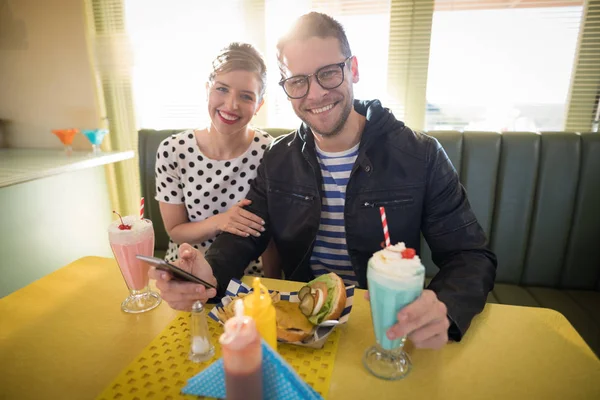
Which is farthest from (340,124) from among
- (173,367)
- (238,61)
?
(173,367)

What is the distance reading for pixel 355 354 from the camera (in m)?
0.88

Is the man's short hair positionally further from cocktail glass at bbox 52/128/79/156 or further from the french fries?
cocktail glass at bbox 52/128/79/156

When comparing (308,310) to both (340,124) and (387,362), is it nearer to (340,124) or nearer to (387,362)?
(387,362)

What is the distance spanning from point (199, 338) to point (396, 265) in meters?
0.49

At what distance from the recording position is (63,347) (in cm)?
92

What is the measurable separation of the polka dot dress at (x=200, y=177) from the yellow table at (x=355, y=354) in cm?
68

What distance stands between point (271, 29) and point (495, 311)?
7.57 ft

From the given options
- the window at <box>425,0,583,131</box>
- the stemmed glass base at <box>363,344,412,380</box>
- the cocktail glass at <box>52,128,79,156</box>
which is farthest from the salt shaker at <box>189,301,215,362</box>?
the cocktail glass at <box>52,128,79,156</box>

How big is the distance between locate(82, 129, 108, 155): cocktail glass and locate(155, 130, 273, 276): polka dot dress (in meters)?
1.24

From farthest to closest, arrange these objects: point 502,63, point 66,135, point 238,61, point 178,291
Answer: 1. point 66,135
2. point 502,63
3. point 238,61
4. point 178,291

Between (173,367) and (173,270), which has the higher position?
(173,270)

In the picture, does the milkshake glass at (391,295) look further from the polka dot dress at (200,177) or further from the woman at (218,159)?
the polka dot dress at (200,177)

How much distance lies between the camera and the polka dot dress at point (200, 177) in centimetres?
174

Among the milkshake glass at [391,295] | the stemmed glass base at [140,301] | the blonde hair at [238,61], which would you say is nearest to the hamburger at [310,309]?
the milkshake glass at [391,295]
